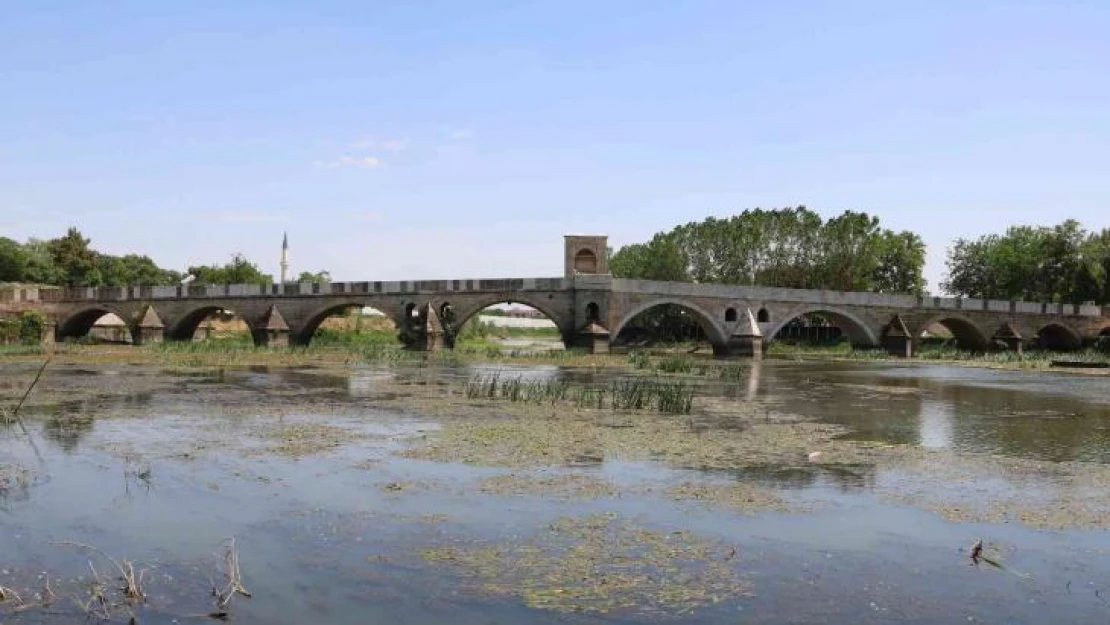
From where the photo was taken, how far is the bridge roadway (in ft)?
197

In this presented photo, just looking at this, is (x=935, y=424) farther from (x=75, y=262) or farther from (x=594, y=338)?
(x=75, y=262)

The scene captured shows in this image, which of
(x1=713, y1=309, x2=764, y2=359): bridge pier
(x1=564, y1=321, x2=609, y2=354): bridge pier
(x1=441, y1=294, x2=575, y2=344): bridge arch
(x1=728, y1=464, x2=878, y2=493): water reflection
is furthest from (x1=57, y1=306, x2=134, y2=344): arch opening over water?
(x1=728, y1=464, x2=878, y2=493): water reflection

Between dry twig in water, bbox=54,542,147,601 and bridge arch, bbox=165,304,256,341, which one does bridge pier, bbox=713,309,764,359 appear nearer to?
bridge arch, bbox=165,304,256,341

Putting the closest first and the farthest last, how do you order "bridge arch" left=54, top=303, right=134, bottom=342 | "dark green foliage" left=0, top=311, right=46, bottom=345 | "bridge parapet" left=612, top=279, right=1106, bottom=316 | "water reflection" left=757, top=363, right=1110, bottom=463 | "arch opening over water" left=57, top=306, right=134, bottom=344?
"water reflection" left=757, top=363, right=1110, bottom=463
"dark green foliage" left=0, top=311, right=46, bottom=345
"bridge parapet" left=612, top=279, right=1106, bottom=316
"bridge arch" left=54, top=303, right=134, bottom=342
"arch opening over water" left=57, top=306, right=134, bottom=344

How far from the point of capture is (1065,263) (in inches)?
3214

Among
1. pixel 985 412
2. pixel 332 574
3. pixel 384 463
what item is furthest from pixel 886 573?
pixel 985 412

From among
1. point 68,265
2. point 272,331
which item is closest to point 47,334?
point 272,331

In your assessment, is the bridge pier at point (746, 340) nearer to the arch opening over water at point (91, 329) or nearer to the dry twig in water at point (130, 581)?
the arch opening over water at point (91, 329)

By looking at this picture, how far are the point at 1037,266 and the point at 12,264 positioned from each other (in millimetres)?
93477

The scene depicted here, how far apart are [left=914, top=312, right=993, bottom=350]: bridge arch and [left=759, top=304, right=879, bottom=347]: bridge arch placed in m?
4.32

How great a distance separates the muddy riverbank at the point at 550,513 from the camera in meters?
8.35

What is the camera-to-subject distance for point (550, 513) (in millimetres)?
11711

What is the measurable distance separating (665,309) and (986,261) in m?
36.2

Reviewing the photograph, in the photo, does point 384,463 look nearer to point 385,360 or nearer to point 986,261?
point 385,360
